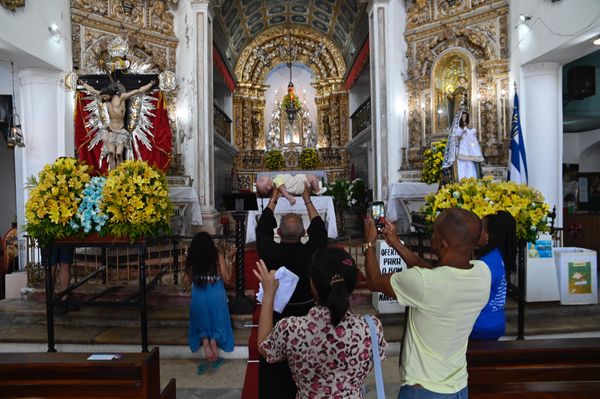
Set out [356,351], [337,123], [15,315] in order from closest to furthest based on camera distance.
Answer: [356,351] → [15,315] → [337,123]

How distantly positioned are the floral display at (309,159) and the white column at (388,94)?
7.01 meters

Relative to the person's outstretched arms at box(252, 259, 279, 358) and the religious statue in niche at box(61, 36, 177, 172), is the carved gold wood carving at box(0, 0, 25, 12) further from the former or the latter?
the person's outstretched arms at box(252, 259, 279, 358)

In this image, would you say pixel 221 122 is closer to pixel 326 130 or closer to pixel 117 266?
pixel 326 130

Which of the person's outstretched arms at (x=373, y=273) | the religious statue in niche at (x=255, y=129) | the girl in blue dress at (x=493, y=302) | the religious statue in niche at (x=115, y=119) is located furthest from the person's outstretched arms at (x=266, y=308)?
the religious statue in niche at (x=255, y=129)

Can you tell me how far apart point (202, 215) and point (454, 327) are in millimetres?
8566

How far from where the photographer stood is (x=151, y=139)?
8.30 m

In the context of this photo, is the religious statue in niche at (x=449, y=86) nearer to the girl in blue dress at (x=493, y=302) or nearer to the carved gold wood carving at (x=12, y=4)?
the girl in blue dress at (x=493, y=302)

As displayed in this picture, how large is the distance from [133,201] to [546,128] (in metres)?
8.02

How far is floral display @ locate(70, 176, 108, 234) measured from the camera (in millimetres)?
3885

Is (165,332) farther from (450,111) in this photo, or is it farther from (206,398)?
(450,111)

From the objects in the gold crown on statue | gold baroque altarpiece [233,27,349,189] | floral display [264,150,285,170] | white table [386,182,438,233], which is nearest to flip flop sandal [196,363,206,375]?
the gold crown on statue

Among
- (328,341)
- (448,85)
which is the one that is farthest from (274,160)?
(328,341)

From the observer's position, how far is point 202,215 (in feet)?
32.1

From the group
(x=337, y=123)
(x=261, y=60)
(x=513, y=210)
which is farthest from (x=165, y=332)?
(x=261, y=60)
